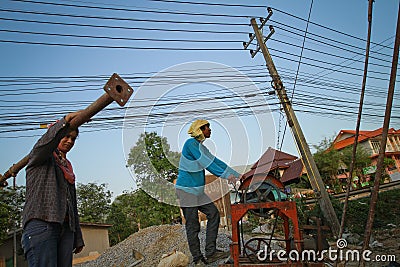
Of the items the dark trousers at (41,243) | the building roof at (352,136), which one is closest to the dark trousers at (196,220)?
the dark trousers at (41,243)

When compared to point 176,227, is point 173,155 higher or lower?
higher

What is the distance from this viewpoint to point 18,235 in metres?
17.1

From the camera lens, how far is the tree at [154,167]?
551 cm

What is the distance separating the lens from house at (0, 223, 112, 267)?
657 inches

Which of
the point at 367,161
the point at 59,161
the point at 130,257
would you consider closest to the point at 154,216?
the point at 130,257

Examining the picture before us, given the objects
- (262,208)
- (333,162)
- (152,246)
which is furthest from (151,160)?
(333,162)

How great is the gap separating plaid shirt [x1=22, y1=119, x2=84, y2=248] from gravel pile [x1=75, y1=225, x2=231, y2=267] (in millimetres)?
3680

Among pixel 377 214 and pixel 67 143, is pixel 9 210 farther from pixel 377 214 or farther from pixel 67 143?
pixel 67 143

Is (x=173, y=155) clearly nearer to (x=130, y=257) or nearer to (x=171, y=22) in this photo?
(x=130, y=257)

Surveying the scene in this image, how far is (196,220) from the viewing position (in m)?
3.65

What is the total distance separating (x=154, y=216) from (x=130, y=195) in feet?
33.1

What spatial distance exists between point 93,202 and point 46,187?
28.1 m

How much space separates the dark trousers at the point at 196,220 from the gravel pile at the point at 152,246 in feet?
5.47

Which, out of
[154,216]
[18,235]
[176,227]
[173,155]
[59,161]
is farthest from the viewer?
[18,235]
